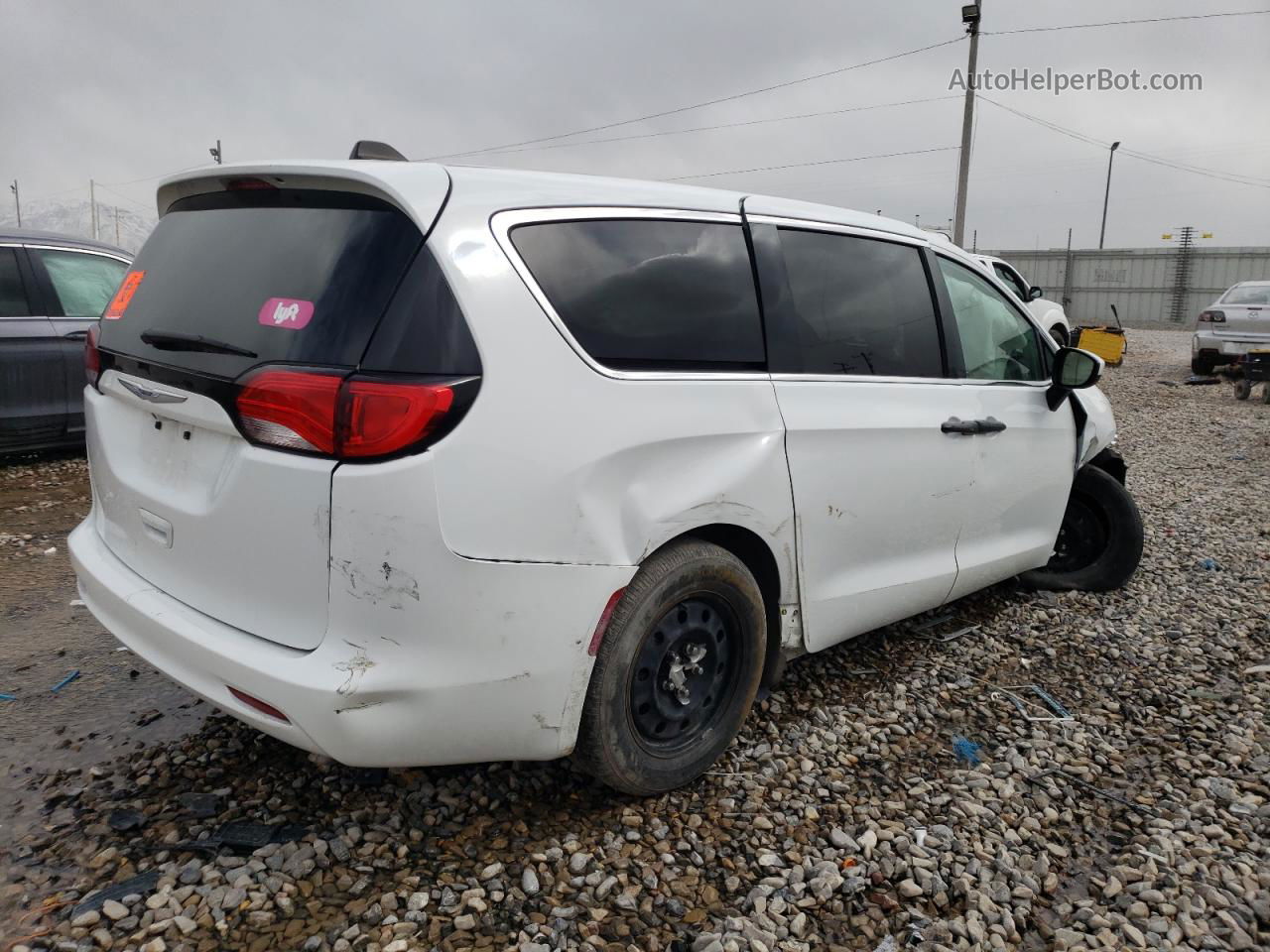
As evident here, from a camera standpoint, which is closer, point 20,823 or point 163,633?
point 163,633

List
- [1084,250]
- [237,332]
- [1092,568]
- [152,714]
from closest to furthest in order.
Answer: [237,332] → [152,714] → [1092,568] → [1084,250]

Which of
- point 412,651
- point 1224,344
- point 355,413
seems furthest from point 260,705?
point 1224,344

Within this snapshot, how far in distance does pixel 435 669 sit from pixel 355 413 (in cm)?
62

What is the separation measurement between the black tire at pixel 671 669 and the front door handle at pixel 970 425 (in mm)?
1155

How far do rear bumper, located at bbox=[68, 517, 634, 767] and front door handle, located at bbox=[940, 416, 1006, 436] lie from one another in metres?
1.69

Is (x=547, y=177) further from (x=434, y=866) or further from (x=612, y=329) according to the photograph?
(x=434, y=866)

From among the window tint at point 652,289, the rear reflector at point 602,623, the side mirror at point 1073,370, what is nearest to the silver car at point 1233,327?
the side mirror at point 1073,370

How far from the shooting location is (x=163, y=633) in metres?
→ 2.26

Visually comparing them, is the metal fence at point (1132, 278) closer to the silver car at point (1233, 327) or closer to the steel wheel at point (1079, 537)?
the silver car at point (1233, 327)

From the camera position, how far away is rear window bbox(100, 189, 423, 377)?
2037 mm

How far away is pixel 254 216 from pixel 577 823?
75.5 inches

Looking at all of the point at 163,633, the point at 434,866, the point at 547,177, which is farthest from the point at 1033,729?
the point at 163,633

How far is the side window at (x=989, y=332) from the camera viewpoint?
3.60m

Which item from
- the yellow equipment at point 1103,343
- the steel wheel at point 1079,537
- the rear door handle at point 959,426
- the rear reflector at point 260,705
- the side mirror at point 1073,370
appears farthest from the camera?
the yellow equipment at point 1103,343
